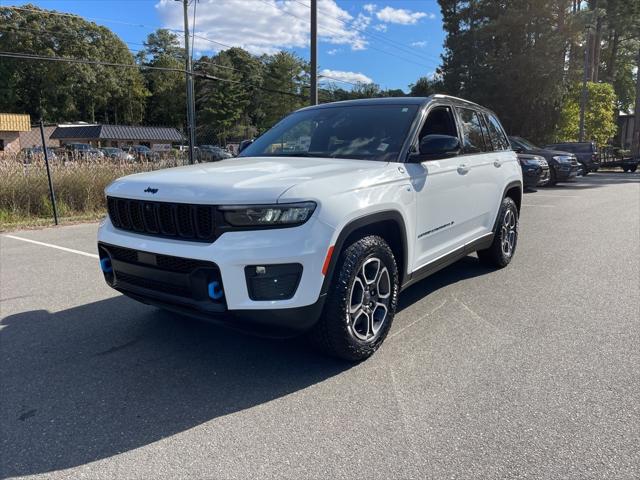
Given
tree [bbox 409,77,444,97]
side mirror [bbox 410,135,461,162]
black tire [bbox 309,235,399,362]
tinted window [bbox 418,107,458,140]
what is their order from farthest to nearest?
tree [bbox 409,77,444,97] < tinted window [bbox 418,107,458,140] < side mirror [bbox 410,135,461,162] < black tire [bbox 309,235,399,362]

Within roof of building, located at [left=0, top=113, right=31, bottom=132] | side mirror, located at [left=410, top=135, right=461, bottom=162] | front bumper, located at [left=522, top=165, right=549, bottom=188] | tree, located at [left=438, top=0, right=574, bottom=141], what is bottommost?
front bumper, located at [left=522, top=165, right=549, bottom=188]

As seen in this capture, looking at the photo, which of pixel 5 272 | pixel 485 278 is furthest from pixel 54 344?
pixel 485 278

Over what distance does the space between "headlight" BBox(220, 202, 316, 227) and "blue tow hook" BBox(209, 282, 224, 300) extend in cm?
36

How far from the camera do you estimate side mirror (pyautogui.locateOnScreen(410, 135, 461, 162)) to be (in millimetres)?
3814

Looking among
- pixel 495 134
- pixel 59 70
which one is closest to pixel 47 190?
pixel 495 134

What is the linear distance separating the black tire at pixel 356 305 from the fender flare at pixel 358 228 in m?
0.08

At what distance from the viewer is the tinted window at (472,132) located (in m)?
4.91

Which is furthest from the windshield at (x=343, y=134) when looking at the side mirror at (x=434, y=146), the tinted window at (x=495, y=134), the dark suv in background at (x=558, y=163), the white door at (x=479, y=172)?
the dark suv in background at (x=558, y=163)

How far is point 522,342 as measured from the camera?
3803 millimetres

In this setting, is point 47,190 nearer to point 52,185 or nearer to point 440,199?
point 52,185

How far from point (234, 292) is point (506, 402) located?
5.59 feet

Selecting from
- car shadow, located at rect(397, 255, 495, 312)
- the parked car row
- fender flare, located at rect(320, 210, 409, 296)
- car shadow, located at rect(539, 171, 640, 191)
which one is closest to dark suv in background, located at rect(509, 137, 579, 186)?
the parked car row

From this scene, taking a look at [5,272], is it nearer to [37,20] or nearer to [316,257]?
[316,257]

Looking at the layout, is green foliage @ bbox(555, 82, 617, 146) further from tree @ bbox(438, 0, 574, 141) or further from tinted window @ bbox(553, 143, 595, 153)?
tinted window @ bbox(553, 143, 595, 153)
